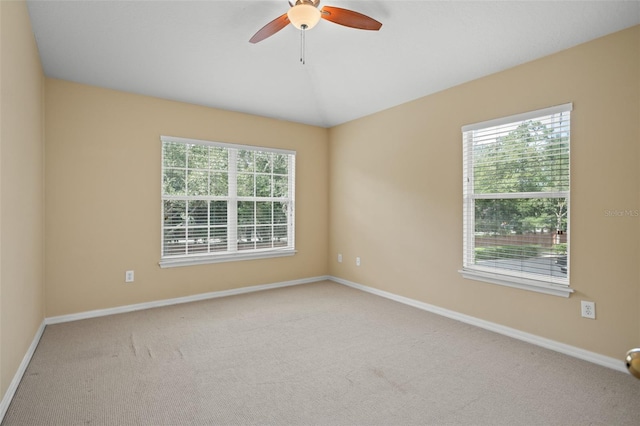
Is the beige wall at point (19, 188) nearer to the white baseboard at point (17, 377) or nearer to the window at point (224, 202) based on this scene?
the white baseboard at point (17, 377)

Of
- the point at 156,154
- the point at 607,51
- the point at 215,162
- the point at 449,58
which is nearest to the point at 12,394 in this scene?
the point at 156,154

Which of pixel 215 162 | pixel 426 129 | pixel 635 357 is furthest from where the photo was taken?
pixel 215 162

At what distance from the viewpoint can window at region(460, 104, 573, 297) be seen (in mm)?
2889

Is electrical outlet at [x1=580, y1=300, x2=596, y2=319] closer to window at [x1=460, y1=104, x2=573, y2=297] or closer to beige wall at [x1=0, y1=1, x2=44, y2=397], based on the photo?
window at [x1=460, y1=104, x2=573, y2=297]

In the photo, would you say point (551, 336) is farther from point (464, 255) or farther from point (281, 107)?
point (281, 107)

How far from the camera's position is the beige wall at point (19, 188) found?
1957mm

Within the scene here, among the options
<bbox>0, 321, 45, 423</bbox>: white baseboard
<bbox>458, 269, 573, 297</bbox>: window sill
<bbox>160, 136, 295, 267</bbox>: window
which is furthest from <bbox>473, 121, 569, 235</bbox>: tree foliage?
<bbox>0, 321, 45, 423</bbox>: white baseboard

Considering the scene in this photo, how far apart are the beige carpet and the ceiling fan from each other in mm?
2424

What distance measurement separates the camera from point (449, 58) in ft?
10.7

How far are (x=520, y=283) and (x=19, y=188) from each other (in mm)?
Result: 3975

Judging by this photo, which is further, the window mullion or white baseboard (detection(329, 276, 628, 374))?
the window mullion

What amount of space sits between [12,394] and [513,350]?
354cm

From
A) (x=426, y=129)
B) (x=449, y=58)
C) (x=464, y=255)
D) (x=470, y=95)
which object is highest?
(x=449, y=58)

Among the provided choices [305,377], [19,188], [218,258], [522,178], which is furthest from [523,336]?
[19,188]
